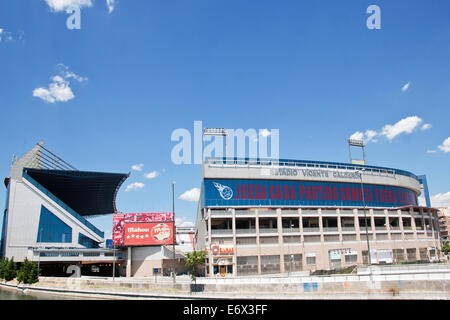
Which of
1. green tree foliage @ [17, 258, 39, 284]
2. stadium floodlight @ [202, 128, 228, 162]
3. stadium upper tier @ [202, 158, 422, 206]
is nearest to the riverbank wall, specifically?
green tree foliage @ [17, 258, 39, 284]

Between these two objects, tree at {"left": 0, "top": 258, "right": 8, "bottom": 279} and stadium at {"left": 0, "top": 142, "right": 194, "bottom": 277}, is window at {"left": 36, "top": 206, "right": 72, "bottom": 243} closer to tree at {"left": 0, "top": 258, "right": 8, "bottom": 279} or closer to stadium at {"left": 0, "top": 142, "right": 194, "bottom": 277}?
stadium at {"left": 0, "top": 142, "right": 194, "bottom": 277}

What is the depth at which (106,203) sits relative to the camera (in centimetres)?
11550

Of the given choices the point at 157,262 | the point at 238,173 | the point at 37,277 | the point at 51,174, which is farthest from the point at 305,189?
the point at 51,174

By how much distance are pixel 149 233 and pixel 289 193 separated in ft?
104

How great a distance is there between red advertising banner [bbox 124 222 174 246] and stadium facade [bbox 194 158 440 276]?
8011mm

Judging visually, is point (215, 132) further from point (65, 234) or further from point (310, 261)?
point (65, 234)

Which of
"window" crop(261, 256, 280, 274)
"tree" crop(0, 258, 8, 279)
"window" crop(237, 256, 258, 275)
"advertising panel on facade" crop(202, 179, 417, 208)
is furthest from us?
"advertising panel on facade" crop(202, 179, 417, 208)

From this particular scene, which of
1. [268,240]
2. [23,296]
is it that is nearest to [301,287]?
[268,240]

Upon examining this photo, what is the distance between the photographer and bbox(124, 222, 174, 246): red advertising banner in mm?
67688

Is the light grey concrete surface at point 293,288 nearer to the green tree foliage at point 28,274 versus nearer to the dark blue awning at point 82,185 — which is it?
the green tree foliage at point 28,274

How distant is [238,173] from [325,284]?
119ft

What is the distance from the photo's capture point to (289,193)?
73.7m

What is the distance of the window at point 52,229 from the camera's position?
239 feet

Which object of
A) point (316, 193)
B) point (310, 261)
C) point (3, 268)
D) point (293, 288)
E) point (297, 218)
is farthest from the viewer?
point (316, 193)
